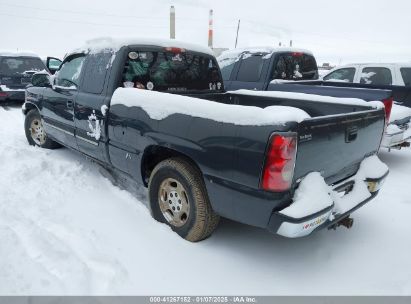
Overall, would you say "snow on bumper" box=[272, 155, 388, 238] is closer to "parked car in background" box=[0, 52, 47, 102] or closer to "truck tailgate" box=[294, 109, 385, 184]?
"truck tailgate" box=[294, 109, 385, 184]

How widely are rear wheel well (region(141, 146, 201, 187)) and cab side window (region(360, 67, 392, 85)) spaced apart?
238 inches

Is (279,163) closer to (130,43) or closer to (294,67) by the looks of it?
(130,43)

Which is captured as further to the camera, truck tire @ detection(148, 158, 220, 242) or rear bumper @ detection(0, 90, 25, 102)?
rear bumper @ detection(0, 90, 25, 102)

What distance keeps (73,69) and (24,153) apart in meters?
1.61

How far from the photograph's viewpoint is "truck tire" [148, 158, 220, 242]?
2.96 m

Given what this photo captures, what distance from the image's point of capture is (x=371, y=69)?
299 inches

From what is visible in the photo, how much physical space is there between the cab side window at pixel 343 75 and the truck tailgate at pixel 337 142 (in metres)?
5.06

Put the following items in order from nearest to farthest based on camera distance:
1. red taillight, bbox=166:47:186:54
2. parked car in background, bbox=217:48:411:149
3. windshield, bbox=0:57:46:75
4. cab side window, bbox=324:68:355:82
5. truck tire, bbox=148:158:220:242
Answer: truck tire, bbox=148:158:220:242
red taillight, bbox=166:47:186:54
parked car in background, bbox=217:48:411:149
cab side window, bbox=324:68:355:82
windshield, bbox=0:57:46:75

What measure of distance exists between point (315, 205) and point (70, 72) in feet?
12.5

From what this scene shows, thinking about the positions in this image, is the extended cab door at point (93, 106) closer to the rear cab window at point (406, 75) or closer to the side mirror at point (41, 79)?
the side mirror at point (41, 79)

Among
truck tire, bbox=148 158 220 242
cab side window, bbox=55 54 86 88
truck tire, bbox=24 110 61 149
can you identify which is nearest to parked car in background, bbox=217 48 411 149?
cab side window, bbox=55 54 86 88

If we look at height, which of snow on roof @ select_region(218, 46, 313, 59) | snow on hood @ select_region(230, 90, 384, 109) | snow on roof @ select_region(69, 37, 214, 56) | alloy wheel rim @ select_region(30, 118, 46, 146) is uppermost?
snow on roof @ select_region(69, 37, 214, 56)

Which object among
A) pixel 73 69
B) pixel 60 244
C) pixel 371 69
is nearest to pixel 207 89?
pixel 73 69

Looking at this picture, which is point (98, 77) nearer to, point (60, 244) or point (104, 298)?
point (60, 244)
